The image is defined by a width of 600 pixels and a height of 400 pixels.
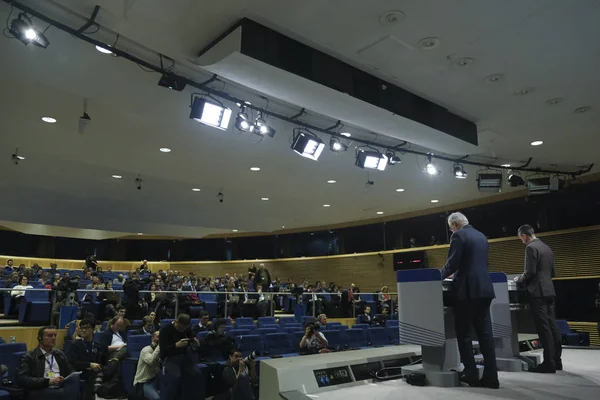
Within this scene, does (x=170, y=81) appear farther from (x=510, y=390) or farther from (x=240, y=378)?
(x=510, y=390)

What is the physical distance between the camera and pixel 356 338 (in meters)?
8.25

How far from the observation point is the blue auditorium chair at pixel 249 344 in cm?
684

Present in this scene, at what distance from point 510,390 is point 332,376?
113cm

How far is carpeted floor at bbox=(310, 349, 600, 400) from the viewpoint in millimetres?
2609

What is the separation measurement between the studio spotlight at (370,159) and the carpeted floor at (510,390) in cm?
431

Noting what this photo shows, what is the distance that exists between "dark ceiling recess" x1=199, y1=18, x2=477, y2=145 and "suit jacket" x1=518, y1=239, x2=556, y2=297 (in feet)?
7.60

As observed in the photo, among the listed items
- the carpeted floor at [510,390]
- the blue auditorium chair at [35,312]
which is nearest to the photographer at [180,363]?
the carpeted floor at [510,390]

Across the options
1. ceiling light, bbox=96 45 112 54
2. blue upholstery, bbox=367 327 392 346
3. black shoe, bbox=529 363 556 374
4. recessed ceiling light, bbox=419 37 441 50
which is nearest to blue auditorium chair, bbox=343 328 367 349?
blue upholstery, bbox=367 327 392 346

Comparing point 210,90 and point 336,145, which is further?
point 336,145

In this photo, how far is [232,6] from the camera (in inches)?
151

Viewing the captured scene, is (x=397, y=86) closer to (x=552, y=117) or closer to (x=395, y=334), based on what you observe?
(x=552, y=117)

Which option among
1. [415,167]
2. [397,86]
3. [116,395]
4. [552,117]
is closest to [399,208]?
[415,167]

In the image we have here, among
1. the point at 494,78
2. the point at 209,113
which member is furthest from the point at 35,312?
the point at 494,78

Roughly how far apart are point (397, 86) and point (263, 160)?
3.75m
